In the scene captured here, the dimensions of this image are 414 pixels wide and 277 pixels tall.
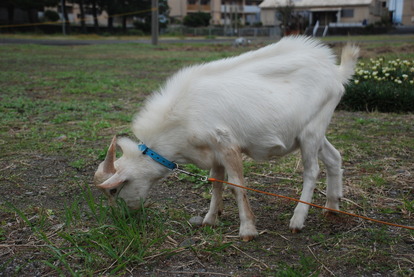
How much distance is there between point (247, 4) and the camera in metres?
72.9

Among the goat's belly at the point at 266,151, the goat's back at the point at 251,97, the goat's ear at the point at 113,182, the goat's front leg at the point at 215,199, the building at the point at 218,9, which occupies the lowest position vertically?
the goat's front leg at the point at 215,199

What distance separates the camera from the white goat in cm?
337

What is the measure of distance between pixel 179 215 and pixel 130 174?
724 millimetres

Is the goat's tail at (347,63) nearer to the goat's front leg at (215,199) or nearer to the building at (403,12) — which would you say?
the goat's front leg at (215,199)

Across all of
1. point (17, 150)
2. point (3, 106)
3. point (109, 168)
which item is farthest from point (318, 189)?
point (3, 106)

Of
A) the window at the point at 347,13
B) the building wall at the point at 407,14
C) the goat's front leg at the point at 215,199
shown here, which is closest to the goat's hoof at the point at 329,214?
the goat's front leg at the point at 215,199

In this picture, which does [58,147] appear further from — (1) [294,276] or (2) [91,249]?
(1) [294,276]

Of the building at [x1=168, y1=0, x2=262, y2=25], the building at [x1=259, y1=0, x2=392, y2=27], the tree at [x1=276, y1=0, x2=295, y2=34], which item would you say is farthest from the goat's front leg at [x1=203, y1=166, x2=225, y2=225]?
the building at [x1=168, y1=0, x2=262, y2=25]

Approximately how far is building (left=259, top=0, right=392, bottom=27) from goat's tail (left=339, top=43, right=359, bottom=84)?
48.2 meters

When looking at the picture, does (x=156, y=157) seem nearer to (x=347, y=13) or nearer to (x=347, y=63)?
(x=347, y=63)

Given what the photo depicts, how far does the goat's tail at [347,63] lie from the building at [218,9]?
61268 millimetres

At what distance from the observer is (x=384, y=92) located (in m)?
7.87

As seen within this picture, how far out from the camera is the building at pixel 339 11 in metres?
50.7

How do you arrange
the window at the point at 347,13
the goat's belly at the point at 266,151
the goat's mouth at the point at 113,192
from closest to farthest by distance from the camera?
the goat's mouth at the point at 113,192 < the goat's belly at the point at 266,151 < the window at the point at 347,13
